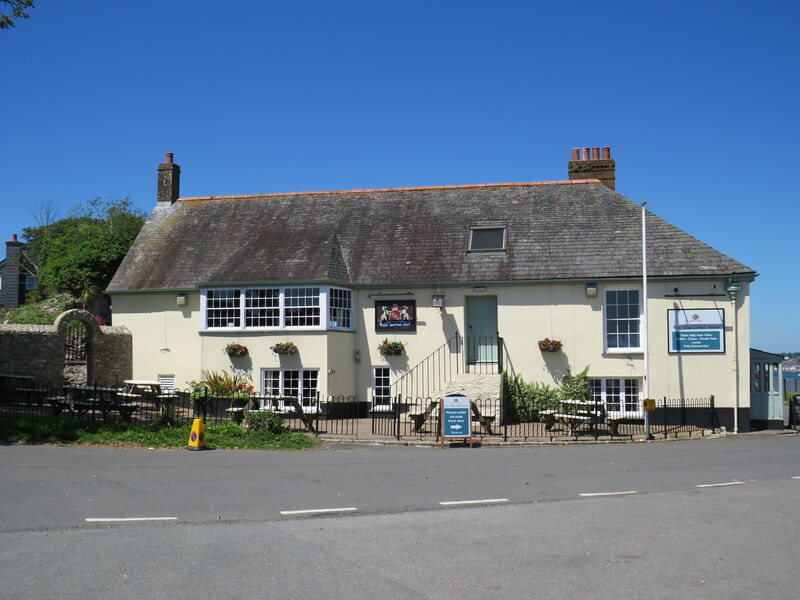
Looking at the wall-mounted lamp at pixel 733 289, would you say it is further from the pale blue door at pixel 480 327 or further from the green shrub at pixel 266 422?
the green shrub at pixel 266 422

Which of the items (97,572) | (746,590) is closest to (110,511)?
(97,572)

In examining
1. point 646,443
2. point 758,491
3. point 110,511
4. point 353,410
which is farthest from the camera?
point 353,410

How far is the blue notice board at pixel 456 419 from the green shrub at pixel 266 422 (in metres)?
3.80

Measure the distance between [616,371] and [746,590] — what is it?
1575 cm

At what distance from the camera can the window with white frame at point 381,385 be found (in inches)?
914

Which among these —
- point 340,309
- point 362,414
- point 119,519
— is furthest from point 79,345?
point 119,519

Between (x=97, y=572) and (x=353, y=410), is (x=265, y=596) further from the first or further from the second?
(x=353, y=410)

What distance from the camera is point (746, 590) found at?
6.49 metres

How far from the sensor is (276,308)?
22703 millimetres

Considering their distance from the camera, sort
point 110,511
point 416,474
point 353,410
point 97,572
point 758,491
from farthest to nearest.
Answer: point 353,410, point 416,474, point 758,491, point 110,511, point 97,572

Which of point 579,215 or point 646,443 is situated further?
point 579,215

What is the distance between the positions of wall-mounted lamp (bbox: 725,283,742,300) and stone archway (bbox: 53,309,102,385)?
63.4 ft

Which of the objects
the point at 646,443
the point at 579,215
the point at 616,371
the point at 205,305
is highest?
the point at 579,215

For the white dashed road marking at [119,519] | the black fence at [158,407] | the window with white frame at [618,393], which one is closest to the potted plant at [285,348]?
the black fence at [158,407]
